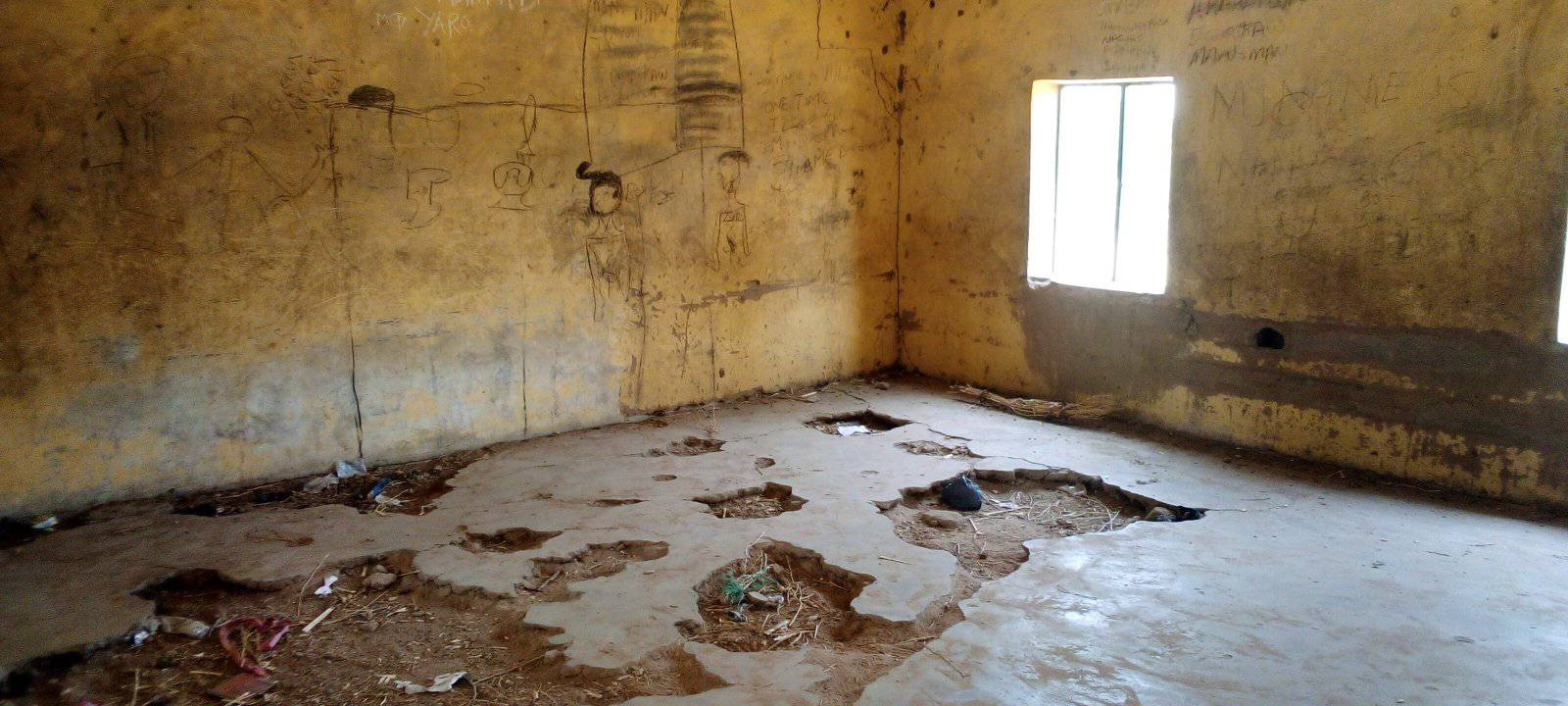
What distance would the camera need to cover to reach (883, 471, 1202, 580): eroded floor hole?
4519 mm

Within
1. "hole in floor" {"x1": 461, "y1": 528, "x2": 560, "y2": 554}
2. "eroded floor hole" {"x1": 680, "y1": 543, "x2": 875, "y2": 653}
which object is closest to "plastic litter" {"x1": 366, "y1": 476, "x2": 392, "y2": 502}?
"hole in floor" {"x1": 461, "y1": 528, "x2": 560, "y2": 554}

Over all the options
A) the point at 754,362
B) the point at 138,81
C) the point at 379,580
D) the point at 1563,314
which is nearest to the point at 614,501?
the point at 379,580

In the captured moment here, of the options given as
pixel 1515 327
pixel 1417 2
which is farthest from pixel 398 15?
pixel 1515 327

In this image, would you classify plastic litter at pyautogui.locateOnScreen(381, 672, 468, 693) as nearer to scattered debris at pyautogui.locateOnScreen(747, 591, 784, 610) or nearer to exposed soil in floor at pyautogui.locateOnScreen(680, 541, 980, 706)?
exposed soil in floor at pyautogui.locateOnScreen(680, 541, 980, 706)

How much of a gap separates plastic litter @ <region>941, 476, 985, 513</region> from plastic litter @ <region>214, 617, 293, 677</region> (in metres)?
2.85

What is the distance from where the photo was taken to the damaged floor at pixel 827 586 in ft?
11.2

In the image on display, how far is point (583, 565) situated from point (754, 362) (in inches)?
112

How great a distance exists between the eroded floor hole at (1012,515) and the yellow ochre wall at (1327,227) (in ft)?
3.69

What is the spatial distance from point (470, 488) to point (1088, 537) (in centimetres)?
292

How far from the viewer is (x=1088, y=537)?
4555 mm

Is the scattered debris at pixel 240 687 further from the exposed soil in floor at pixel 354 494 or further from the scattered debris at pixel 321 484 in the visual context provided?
the scattered debris at pixel 321 484

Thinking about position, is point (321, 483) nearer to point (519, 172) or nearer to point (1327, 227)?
point (519, 172)

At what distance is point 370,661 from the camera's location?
11.9ft

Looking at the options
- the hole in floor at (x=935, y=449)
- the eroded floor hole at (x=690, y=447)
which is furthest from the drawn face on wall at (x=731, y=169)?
the hole in floor at (x=935, y=449)
